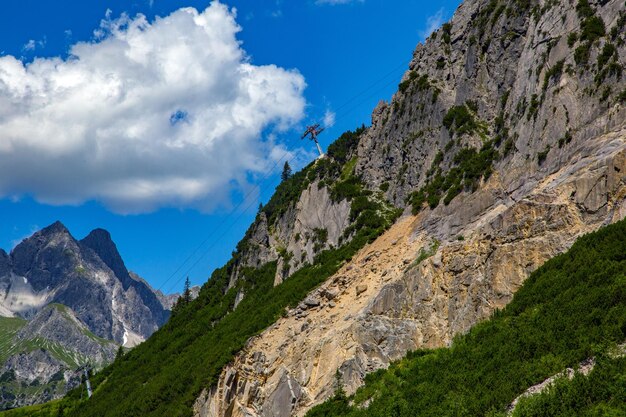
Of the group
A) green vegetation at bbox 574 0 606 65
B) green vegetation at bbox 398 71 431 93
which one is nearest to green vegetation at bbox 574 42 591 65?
green vegetation at bbox 574 0 606 65

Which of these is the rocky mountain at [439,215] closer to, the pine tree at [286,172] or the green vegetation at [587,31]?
the green vegetation at [587,31]

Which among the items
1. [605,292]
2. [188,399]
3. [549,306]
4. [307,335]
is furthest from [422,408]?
[188,399]

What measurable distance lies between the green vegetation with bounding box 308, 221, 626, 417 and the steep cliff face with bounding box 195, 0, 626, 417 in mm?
2797

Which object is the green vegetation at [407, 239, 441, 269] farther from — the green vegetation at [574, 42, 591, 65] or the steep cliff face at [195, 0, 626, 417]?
the green vegetation at [574, 42, 591, 65]

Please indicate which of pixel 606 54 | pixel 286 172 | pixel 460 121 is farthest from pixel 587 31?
pixel 286 172

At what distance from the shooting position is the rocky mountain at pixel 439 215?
98.4ft

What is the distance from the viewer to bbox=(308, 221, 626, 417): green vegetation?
53.9 ft

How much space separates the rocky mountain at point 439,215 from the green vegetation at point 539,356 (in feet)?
3.14

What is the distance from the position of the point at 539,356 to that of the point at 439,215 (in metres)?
20.2

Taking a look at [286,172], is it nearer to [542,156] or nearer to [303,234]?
[303,234]

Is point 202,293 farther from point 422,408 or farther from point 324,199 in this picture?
point 422,408

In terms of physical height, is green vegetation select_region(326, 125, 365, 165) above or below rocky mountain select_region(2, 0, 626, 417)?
above

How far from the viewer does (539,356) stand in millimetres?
20266

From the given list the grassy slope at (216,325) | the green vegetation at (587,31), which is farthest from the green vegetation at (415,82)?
the green vegetation at (587,31)
